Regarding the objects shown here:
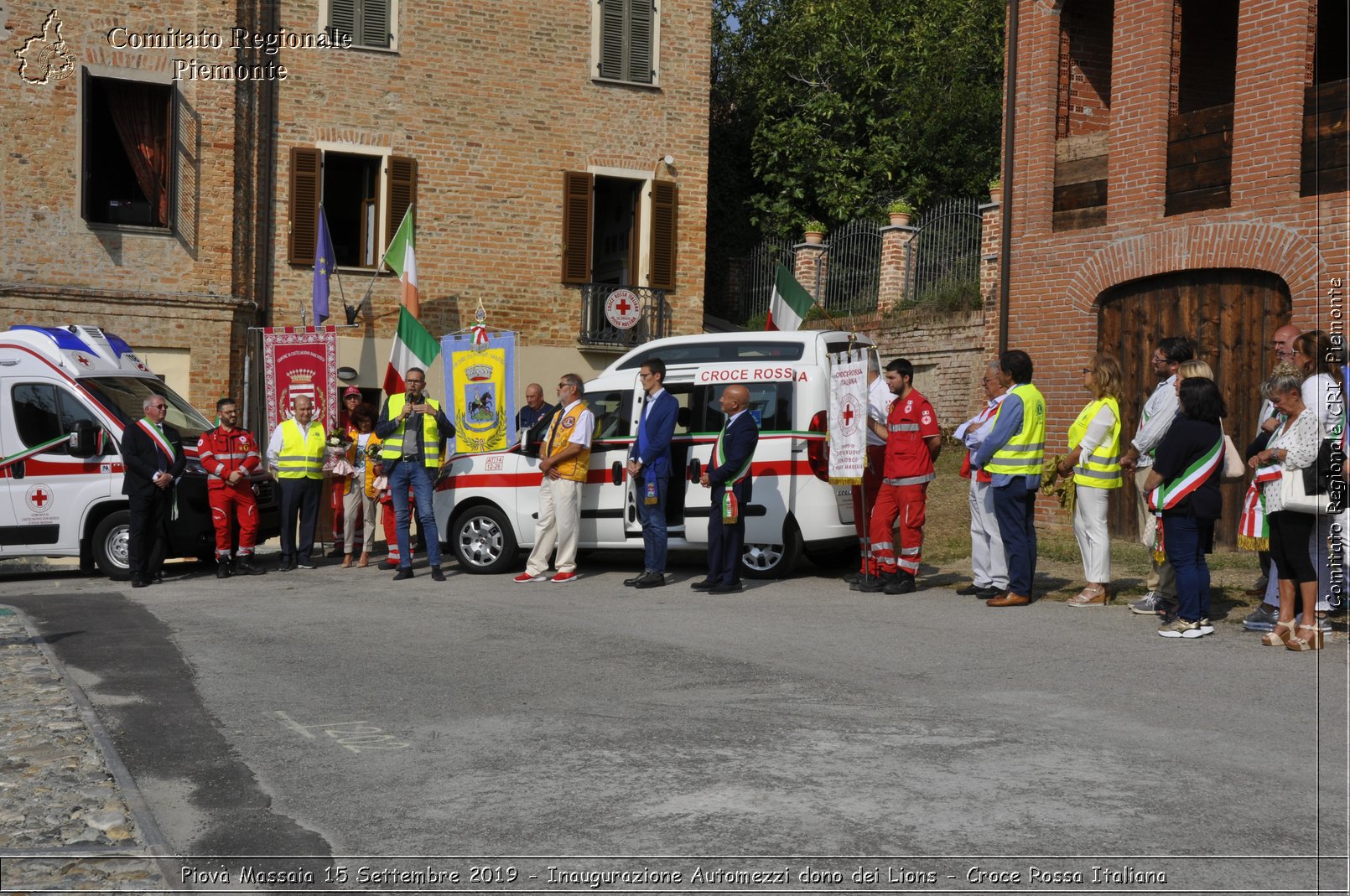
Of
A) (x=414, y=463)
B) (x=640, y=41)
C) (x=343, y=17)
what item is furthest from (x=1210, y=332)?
(x=343, y=17)

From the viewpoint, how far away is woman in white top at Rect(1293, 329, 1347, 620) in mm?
9141

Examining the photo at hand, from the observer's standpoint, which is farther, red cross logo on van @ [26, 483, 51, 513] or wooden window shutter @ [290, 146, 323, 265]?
wooden window shutter @ [290, 146, 323, 265]

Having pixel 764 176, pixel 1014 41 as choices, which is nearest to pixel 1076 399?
pixel 1014 41

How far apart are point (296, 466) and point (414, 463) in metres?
1.75

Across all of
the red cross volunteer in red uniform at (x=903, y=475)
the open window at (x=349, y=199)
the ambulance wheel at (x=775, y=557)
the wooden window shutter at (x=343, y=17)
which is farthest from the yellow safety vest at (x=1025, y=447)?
the wooden window shutter at (x=343, y=17)

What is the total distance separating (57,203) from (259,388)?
388 cm

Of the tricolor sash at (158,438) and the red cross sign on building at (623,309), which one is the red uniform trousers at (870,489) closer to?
the tricolor sash at (158,438)

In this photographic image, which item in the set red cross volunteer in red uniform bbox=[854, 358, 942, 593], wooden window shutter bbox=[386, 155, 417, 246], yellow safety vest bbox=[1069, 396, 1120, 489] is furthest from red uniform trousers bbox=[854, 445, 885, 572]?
wooden window shutter bbox=[386, 155, 417, 246]

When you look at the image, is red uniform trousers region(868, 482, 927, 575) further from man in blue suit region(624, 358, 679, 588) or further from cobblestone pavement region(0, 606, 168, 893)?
cobblestone pavement region(0, 606, 168, 893)

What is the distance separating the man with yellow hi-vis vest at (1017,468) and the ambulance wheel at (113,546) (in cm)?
Answer: 879

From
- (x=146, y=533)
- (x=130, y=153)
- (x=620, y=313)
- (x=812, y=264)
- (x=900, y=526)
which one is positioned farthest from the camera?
(x=812, y=264)

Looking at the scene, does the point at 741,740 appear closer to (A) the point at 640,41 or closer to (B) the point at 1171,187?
(B) the point at 1171,187

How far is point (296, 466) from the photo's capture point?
15336mm

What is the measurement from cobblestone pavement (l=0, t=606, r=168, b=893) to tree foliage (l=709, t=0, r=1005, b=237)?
26.7 metres
